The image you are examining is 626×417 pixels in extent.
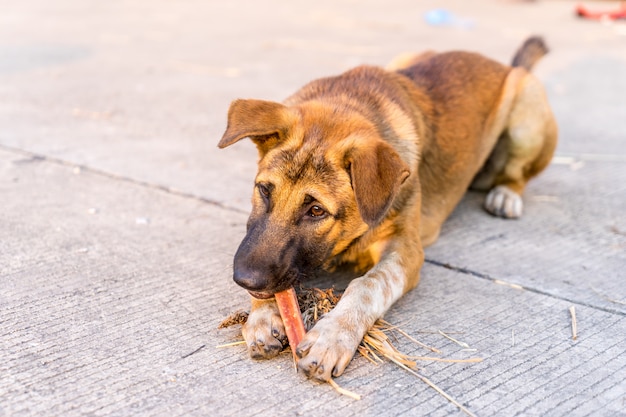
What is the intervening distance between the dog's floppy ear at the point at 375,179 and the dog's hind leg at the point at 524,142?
6.91ft

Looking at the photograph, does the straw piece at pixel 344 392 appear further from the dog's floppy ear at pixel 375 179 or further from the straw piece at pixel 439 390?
the dog's floppy ear at pixel 375 179

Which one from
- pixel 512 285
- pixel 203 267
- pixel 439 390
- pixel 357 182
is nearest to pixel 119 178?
pixel 203 267

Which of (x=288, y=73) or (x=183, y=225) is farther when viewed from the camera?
(x=288, y=73)

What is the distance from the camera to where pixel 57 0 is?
47.6ft

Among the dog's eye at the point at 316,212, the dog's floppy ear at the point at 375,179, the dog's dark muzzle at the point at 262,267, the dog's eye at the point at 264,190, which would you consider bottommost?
the dog's dark muzzle at the point at 262,267

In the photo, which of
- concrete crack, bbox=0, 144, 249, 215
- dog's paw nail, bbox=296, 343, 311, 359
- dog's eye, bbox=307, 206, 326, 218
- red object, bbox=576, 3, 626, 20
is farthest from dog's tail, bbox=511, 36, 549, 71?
red object, bbox=576, 3, 626, 20

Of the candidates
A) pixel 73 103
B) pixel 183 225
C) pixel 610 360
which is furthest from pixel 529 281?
pixel 73 103

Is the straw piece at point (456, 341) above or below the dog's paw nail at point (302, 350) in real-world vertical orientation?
below

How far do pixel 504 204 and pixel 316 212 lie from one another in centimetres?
212

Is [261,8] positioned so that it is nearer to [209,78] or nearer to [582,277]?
[209,78]

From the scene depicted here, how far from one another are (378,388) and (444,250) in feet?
5.47

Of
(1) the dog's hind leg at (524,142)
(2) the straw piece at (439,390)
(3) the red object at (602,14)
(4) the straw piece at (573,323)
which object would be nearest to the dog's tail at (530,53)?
(1) the dog's hind leg at (524,142)

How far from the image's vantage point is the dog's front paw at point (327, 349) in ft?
9.30

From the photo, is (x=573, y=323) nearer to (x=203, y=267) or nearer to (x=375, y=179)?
(x=375, y=179)
